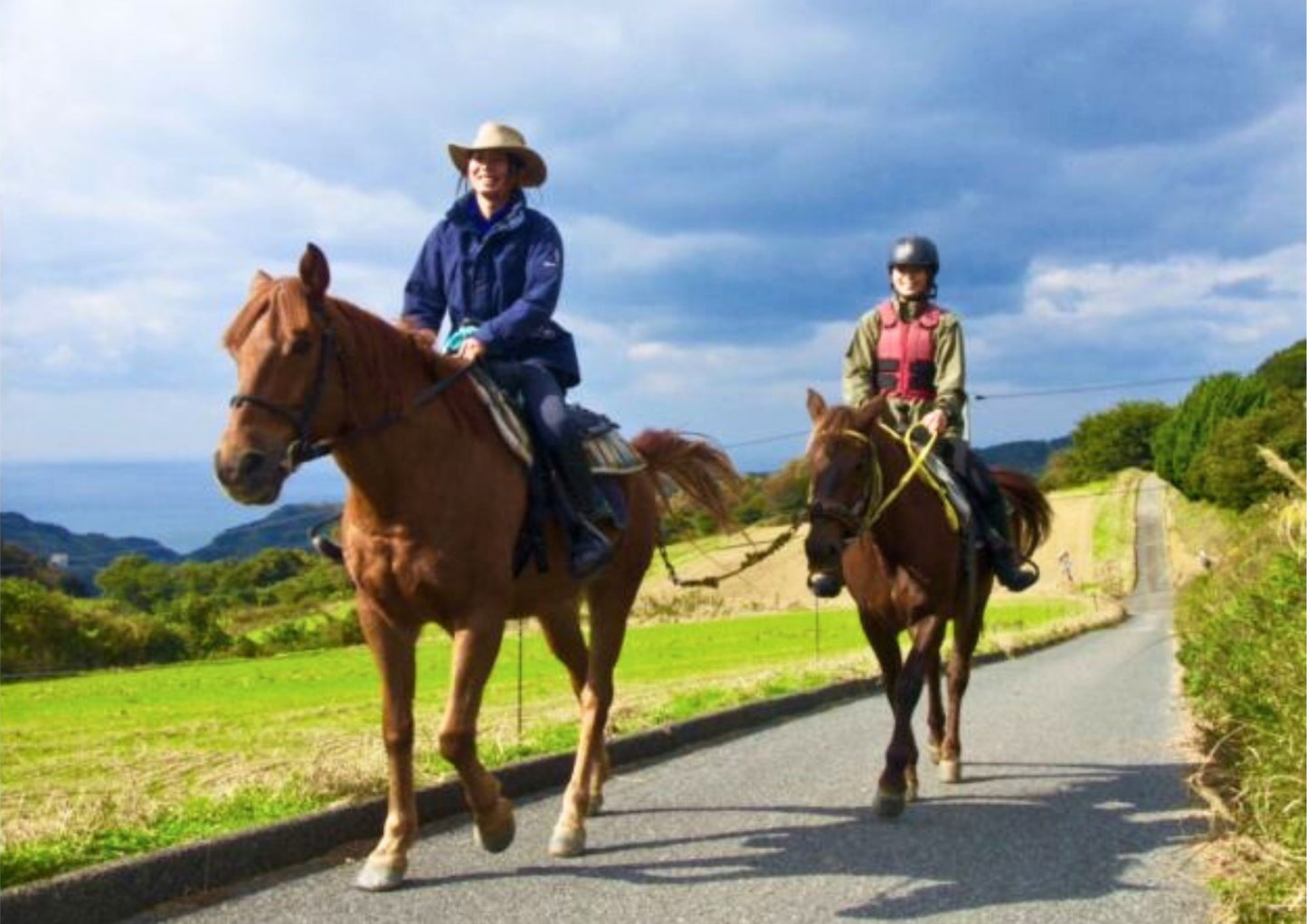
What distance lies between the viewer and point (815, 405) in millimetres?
7465

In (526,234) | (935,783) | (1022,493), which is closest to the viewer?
(526,234)

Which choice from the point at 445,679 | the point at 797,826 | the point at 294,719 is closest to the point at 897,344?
the point at 797,826

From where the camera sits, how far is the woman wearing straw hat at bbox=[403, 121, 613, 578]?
6.04 metres

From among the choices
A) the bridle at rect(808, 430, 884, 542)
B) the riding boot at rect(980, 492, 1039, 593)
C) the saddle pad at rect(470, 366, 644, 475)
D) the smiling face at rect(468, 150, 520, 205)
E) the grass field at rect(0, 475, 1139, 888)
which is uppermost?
the smiling face at rect(468, 150, 520, 205)

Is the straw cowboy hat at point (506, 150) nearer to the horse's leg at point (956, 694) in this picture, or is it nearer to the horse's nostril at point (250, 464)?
the horse's nostril at point (250, 464)

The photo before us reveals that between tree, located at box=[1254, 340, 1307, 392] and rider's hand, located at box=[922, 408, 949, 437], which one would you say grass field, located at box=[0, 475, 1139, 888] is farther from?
tree, located at box=[1254, 340, 1307, 392]

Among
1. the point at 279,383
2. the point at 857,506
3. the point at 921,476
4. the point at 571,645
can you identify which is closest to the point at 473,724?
the point at 279,383

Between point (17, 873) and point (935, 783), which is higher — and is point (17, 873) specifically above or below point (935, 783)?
above

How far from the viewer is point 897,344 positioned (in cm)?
834

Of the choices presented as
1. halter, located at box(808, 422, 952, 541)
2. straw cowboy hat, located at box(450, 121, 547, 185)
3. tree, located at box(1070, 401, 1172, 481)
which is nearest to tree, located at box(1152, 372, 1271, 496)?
tree, located at box(1070, 401, 1172, 481)

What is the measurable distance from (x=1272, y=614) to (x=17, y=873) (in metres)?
6.36

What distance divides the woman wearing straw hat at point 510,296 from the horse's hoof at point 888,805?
212cm

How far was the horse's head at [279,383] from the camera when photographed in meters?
4.56

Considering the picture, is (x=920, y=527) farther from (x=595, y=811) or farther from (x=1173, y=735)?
(x=1173, y=735)
